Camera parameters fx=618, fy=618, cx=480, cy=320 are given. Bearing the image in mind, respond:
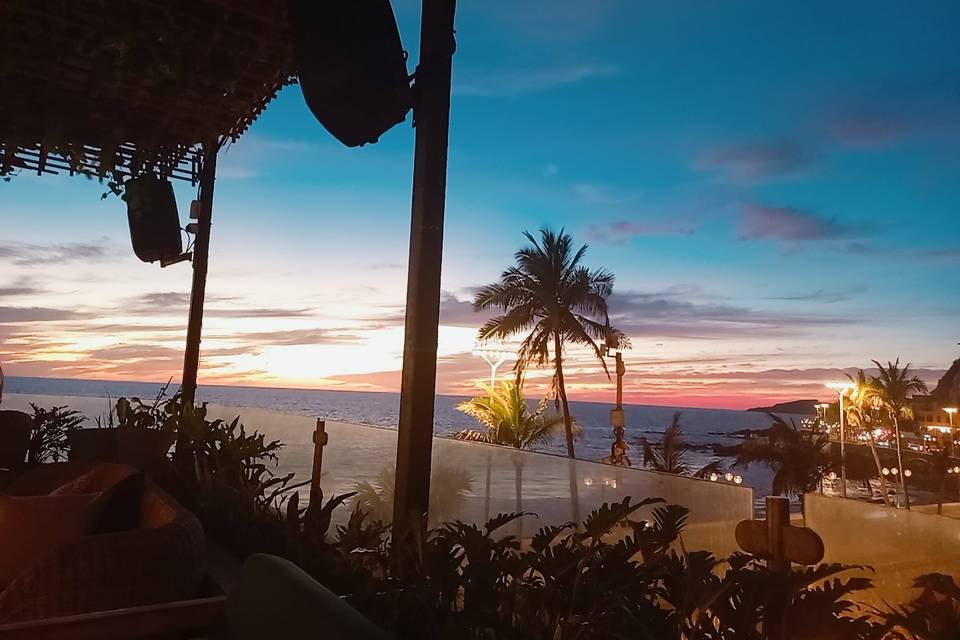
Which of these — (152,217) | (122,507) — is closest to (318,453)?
(122,507)

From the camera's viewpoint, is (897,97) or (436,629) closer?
(436,629)

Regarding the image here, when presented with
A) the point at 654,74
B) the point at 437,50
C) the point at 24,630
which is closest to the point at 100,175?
the point at 437,50

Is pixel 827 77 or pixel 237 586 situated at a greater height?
pixel 827 77

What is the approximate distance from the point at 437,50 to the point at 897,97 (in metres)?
12.5

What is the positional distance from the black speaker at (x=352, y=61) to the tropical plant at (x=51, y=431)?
13.9ft

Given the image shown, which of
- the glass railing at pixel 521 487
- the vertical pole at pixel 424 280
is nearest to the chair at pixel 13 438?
the glass railing at pixel 521 487

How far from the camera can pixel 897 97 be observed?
11.3 meters

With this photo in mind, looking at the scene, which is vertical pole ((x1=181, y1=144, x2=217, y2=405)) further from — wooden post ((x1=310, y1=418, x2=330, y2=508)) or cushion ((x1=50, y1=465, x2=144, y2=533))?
cushion ((x1=50, y1=465, x2=144, y2=533))

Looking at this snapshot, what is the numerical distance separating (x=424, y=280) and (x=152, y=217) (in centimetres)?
380

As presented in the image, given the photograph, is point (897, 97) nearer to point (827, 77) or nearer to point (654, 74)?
point (827, 77)

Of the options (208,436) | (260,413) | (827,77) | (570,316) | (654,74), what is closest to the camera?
(208,436)

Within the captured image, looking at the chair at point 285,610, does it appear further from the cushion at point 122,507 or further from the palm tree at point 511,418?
the palm tree at point 511,418

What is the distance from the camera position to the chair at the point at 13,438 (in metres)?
4.20

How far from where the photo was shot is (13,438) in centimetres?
427
